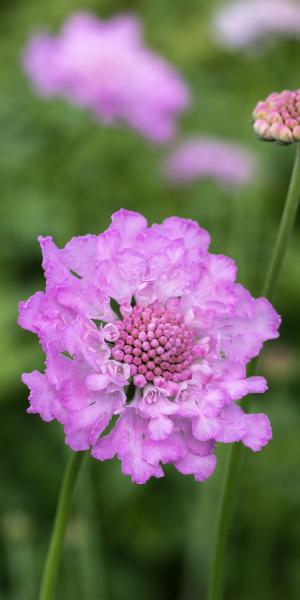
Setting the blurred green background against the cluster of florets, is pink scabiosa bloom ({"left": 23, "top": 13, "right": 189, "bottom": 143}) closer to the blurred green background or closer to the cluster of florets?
the blurred green background

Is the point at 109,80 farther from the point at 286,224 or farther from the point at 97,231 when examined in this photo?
the point at 286,224

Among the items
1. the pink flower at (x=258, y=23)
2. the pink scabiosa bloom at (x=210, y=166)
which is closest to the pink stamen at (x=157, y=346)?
the pink scabiosa bloom at (x=210, y=166)

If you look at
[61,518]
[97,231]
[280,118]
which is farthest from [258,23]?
[61,518]

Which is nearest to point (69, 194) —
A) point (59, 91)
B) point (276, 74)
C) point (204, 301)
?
point (59, 91)

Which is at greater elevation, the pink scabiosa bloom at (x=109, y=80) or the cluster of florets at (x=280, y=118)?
the pink scabiosa bloom at (x=109, y=80)

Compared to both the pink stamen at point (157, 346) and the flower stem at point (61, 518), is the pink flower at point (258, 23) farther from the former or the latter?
the flower stem at point (61, 518)

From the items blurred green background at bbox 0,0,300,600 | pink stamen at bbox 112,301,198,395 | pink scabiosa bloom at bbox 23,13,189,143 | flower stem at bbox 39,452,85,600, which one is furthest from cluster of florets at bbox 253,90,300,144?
pink scabiosa bloom at bbox 23,13,189,143
